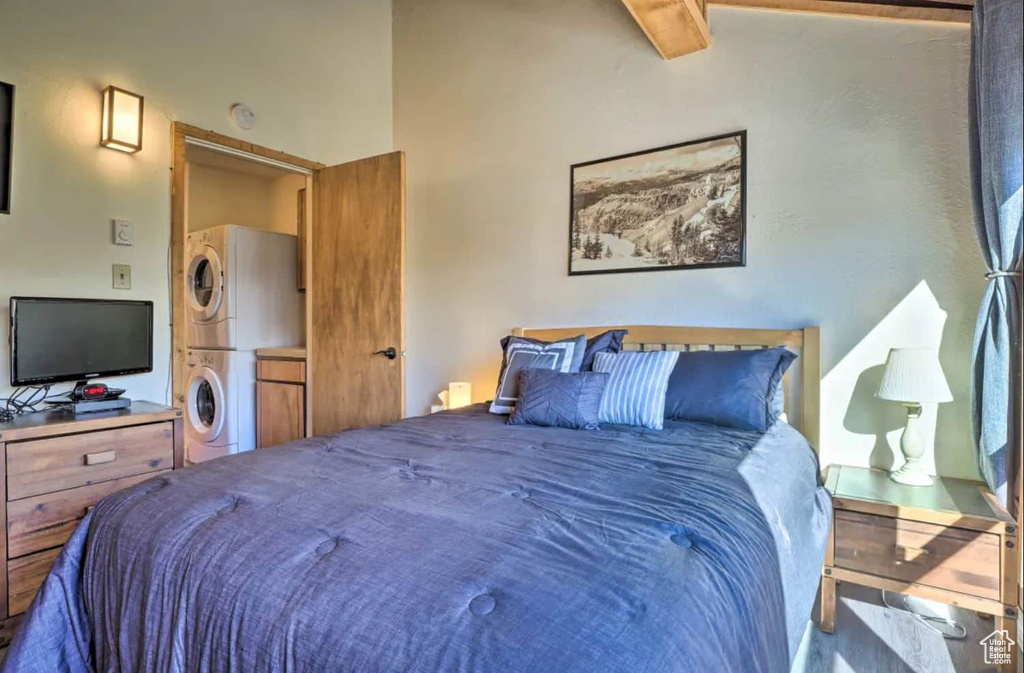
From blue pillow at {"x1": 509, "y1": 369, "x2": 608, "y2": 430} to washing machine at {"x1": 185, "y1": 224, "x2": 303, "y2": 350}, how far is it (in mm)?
2546

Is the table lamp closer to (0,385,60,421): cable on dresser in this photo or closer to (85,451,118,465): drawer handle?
(85,451,118,465): drawer handle

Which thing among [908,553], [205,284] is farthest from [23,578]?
[908,553]

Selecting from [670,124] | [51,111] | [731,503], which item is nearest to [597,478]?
[731,503]

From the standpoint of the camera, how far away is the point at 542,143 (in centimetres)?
320

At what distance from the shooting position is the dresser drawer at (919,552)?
1.65 metres

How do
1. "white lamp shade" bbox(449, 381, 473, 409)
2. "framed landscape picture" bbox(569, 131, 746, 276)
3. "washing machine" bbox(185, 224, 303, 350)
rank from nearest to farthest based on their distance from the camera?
"framed landscape picture" bbox(569, 131, 746, 276) → "white lamp shade" bbox(449, 381, 473, 409) → "washing machine" bbox(185, 224, 303, 350)

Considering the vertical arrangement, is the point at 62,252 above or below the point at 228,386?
above

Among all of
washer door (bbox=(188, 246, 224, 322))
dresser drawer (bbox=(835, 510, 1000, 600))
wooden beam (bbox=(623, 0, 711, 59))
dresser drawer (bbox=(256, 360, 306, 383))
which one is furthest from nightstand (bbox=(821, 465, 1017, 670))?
washer door (bbox=(188, 246, 224, 322))

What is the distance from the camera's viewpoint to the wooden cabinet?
3.58 metres

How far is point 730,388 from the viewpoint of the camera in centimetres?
208

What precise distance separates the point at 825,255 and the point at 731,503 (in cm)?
160

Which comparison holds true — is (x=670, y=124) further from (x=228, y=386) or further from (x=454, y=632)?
(x=228, y=386)

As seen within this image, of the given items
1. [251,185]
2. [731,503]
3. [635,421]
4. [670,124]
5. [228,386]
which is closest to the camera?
[731,503]

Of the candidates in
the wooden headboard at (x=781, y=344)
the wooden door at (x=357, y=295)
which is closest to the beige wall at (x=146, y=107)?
the wooden door at (x=357, y=295)
